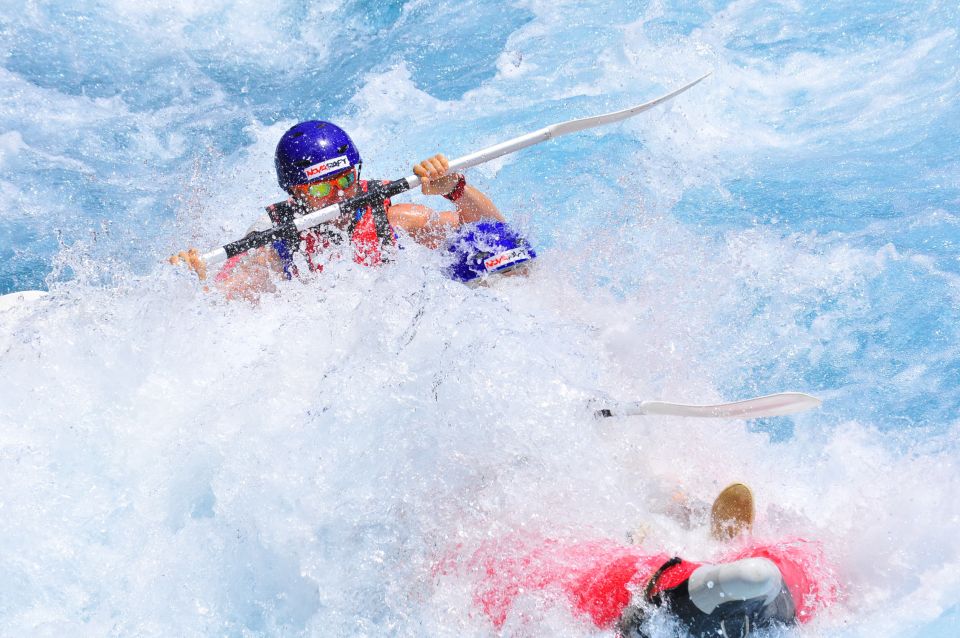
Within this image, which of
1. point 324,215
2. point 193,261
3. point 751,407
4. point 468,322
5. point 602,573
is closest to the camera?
point 602,573

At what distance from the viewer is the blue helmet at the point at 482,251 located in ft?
12.4

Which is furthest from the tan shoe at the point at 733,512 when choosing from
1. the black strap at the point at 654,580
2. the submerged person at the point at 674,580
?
the black strap at the point at 654,580

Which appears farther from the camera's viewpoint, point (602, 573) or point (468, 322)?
point (468, 322)

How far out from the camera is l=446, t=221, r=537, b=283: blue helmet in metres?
3.78

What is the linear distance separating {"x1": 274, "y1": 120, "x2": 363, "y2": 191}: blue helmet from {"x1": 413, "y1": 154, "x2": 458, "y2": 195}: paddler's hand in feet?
1.08

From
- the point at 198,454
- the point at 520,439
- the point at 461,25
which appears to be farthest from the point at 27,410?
the point at 461,25

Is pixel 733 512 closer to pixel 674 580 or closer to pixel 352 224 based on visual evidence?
pixel 674 580

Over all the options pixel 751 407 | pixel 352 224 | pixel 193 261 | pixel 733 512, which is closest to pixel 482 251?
pixel 352 224

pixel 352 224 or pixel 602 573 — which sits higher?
pixel 352 224

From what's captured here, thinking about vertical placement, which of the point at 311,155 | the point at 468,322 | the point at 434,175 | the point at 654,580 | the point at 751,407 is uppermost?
the point at 311,155

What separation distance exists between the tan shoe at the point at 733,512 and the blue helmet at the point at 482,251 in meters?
1.43

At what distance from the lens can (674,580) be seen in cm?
242

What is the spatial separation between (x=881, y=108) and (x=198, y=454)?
5438mm

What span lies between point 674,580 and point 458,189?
208 centimetres
